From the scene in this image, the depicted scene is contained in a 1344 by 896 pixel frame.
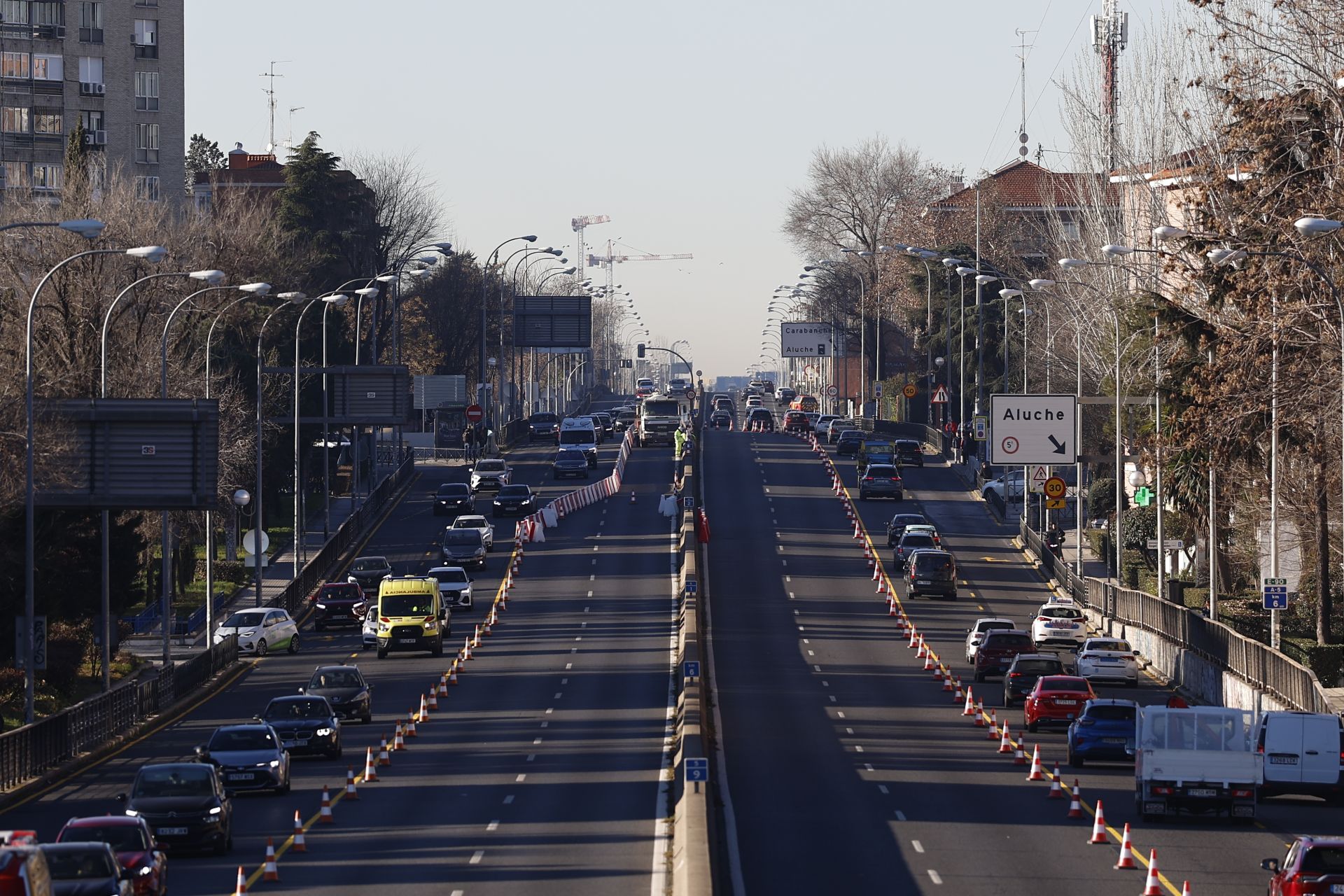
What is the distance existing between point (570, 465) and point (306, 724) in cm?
6052

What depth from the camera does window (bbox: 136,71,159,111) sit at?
112125mm

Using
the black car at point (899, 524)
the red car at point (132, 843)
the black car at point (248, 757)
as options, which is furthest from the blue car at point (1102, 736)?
the black car at point (899, 524)

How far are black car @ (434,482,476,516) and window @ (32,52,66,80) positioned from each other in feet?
135

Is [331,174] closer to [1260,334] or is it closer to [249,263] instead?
[249,263]

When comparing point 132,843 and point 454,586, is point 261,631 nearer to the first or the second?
point 454,586

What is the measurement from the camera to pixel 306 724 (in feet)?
122

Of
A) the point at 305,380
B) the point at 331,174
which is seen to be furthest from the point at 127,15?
the point at 305,380

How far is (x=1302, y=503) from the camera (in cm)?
5475

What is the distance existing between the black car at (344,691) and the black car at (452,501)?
136ft

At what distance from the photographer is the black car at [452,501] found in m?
84.3

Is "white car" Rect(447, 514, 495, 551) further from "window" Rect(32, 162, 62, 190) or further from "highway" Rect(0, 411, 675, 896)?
"window" Rect(32, 162, 62, 190)

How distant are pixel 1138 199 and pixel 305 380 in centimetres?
3608

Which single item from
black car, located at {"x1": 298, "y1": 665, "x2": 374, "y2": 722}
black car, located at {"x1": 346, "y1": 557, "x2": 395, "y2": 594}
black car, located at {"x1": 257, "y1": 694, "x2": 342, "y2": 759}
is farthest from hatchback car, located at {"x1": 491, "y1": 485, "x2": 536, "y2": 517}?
black car, located at {"x1": 257, "y1": 694, "x2": 342, "y2": 759}

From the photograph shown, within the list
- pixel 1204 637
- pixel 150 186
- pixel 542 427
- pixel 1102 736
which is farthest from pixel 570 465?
pixel 1102 736
